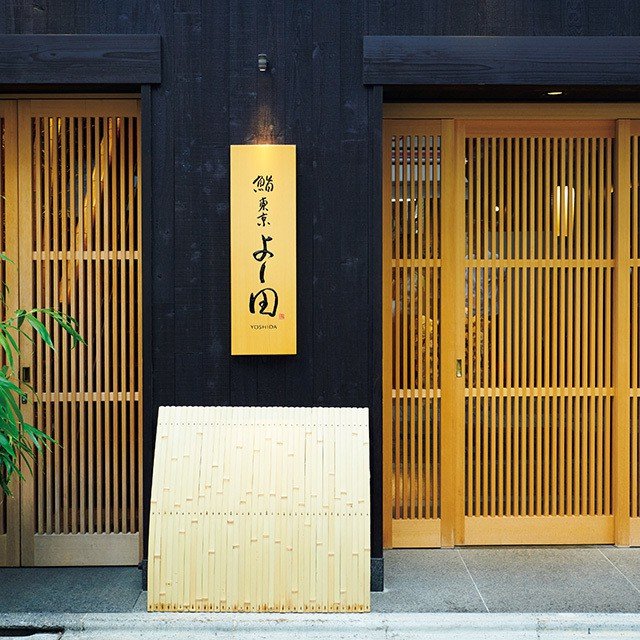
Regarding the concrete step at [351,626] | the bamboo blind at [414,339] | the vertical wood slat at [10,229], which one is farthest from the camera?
the bamboo blind at [414,339]

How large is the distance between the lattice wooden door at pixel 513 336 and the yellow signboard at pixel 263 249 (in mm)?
970

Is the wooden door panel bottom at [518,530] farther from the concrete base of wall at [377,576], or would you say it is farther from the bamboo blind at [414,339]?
the concrete base of wall at [377,576]

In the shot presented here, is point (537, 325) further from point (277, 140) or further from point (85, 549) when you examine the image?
point (85, 549)

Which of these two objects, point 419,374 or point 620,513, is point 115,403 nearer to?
point 419,374

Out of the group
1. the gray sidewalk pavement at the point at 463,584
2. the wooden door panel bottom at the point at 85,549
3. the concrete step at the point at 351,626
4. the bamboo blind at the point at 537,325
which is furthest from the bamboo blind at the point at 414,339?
the wooden door panel bottom at the point at 85,549

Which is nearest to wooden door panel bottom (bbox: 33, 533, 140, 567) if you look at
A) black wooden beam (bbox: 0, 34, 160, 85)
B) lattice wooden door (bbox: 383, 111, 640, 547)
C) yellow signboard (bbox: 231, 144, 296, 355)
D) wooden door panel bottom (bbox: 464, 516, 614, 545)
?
yellow signboard (bbox: 231, 144, 296, 355)

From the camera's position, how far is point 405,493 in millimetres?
5852

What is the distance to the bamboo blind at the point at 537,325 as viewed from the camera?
5836mm

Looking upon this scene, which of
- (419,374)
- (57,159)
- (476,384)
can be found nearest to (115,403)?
(57,159)

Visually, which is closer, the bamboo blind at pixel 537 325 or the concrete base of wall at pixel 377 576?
the concrete base of wall at pixel 377 576

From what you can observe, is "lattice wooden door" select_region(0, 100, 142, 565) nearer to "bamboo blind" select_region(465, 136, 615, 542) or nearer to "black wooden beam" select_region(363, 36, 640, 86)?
"black wooden beam" select_region(363, 36, 640, 86)

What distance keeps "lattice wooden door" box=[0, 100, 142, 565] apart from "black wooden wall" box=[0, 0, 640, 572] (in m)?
0.49

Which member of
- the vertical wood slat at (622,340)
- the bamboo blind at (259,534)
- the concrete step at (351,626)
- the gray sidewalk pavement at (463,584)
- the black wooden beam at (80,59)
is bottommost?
the concrete step at (351,626)

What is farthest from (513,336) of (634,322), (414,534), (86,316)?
(86,316)
